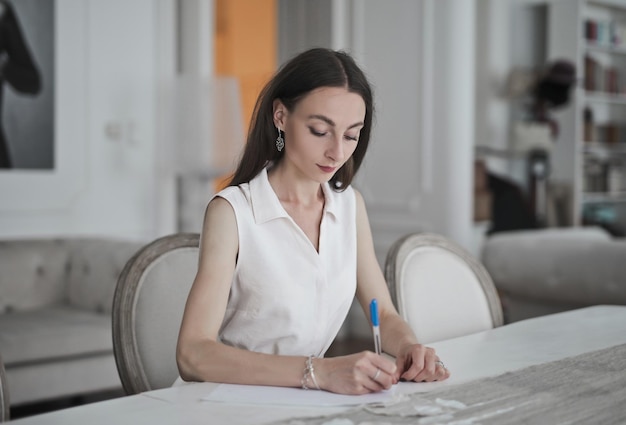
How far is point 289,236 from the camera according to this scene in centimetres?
158

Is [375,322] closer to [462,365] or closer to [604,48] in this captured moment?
[462,365]

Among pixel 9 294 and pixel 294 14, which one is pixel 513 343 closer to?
pixel 9 294

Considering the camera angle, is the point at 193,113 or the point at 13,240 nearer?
the point at 13,240

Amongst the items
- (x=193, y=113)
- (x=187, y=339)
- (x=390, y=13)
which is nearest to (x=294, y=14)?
(x=390, y=13)

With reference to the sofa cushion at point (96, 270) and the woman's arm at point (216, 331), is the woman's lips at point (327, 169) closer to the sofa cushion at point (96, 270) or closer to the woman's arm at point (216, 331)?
the woman's arm at point (216, 331)

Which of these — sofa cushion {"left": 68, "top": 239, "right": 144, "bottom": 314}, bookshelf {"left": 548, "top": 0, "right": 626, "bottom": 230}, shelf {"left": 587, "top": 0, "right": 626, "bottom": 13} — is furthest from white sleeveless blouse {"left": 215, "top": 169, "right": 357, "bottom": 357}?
shelf {"left": 587, "top": 0, "right": 626, "bottom": 13}

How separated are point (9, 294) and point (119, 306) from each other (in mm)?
2383

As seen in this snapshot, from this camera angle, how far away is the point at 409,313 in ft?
6.25

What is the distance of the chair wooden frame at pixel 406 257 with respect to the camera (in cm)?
190

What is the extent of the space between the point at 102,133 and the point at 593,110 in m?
4.54

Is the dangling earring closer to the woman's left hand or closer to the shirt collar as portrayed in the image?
the shirt collar

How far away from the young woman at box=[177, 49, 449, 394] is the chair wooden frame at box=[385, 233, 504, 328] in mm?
176

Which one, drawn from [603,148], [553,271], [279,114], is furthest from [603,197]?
[279,114]

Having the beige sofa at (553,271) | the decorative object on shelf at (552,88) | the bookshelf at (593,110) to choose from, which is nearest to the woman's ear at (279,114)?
the beige sofa at (553,271)
